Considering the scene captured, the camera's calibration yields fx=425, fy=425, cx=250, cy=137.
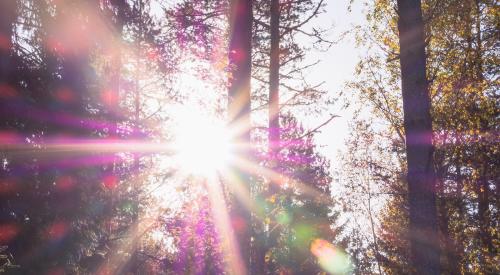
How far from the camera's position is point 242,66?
635 centimetres

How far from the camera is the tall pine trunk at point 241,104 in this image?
5879mm

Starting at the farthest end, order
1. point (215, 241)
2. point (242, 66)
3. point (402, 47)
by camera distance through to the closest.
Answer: point (215, 241) → point (242, 66) → point (402, 47)

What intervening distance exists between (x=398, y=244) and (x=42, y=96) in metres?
14.1

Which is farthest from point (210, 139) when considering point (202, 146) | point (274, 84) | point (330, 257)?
point (330, 257)

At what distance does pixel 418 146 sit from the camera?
14.3 feet

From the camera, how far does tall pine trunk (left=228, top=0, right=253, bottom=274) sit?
231 inches

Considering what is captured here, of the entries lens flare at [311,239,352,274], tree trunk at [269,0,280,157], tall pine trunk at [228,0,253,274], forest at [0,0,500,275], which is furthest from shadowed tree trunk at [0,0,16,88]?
lens flare at [311,239,352,274]

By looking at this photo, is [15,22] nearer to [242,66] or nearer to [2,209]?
[2,209]

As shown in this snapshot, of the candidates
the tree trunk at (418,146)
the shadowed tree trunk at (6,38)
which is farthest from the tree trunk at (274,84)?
the tree trunk at (418,146)

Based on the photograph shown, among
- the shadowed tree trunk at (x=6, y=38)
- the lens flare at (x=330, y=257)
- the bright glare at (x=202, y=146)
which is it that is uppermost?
the shadowed tree trunk at (x=6, y=38)

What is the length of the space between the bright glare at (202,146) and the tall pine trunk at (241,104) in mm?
317

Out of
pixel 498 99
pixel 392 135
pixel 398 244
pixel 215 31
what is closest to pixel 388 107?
pixel 392 135

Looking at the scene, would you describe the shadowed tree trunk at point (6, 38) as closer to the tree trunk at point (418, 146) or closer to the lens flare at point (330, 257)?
the tree trunk at point (418, 146)

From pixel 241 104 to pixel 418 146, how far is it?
8.79 ft
